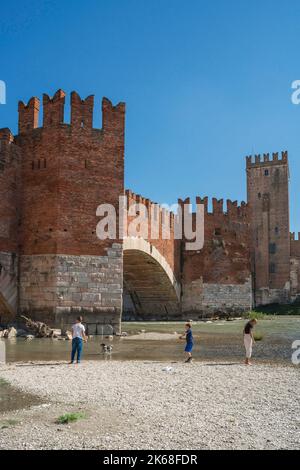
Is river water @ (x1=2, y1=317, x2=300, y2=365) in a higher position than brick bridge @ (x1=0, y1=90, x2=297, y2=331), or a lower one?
lower

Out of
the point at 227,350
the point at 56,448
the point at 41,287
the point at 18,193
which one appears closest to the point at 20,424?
the point at 56,448

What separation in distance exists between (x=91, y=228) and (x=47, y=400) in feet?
34.6

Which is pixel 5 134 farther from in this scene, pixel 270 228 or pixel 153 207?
pixel 270 228

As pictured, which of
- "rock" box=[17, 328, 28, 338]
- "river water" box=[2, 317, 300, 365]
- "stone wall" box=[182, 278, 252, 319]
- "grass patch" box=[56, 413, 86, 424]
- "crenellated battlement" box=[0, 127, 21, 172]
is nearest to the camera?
"grass patch" box=[56, 413, 86, 424]

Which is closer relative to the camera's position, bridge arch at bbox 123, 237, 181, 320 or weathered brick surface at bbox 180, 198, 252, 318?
bridge arch at bbox 123, 237, 181, 320

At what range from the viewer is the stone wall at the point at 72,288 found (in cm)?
1598

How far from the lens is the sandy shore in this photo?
15.3ft

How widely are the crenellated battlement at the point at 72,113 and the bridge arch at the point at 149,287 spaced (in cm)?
715

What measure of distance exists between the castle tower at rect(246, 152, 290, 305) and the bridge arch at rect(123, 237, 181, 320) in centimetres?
1888

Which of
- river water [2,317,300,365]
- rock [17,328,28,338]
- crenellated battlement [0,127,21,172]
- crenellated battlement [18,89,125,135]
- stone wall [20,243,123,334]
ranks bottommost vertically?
river water [2,317,300,365]

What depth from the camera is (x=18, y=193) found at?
17.0 meters

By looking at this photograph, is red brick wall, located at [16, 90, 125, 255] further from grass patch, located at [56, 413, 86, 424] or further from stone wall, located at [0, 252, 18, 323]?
grass patch, located at [56, 413, 86, 424]

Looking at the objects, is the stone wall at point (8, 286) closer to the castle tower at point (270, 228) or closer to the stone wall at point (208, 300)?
the stone wall at point (208, 300)

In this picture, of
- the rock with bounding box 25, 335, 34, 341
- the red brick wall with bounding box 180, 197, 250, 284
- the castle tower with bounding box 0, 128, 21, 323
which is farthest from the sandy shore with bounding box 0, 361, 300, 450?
the red brick wall with bounding box 180, 197, 250, 284
